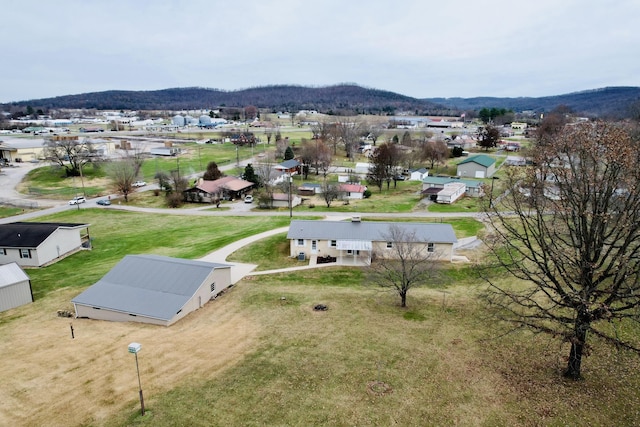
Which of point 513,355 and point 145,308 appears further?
point 145,308

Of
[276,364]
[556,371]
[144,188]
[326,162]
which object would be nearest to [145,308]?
[276,364]

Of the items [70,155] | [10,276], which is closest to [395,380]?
[10,276]

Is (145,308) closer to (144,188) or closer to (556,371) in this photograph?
(556,371)

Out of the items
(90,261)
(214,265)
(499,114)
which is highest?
(499,114)

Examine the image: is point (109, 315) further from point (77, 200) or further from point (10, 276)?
point (77, 200)

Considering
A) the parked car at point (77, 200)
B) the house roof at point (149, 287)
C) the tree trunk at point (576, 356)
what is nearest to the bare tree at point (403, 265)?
the tree trunk at point (576, 356)

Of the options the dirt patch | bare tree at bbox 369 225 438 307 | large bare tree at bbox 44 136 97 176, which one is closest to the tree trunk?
bare tree at bbox 369 225 438 307
